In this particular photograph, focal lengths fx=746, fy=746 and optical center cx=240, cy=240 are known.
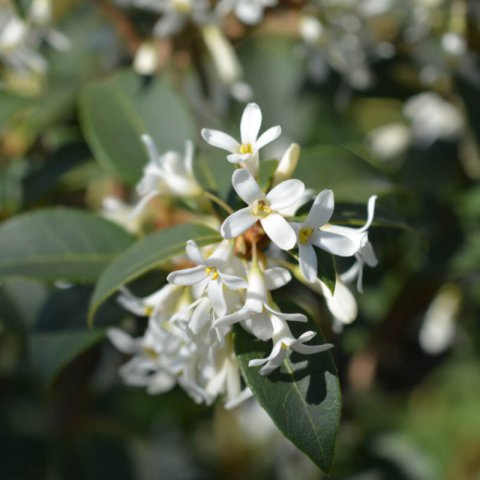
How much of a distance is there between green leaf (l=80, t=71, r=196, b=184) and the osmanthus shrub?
11.8 inches

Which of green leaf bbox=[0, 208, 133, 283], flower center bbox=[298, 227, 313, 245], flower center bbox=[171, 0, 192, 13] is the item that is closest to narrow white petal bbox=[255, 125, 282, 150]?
flower center bbox=[298, 227, 313, 245]

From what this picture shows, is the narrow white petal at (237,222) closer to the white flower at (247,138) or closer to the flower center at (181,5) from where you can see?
the white flower at (247,138)

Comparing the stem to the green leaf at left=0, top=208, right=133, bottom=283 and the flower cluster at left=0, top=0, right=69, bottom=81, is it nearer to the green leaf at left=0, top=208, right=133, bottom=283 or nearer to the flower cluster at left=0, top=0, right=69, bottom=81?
the green leaf at left=0, top=208, right=133, bottom=283

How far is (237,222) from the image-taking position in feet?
2.54

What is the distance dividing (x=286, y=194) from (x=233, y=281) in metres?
0.11

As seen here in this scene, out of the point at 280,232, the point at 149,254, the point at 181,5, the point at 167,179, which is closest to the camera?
the point at 280,232

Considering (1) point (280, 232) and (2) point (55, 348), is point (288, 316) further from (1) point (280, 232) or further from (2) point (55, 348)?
(2) point (55, 348)

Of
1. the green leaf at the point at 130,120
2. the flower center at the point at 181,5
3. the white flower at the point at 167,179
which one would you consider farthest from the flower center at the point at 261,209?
the flower center at the point at 181,5

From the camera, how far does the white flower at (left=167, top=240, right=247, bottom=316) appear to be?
2.54ft

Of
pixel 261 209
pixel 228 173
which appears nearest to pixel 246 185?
pixel 261 209

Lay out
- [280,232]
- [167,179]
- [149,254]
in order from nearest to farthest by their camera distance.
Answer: [280,232] < [149,254] < [167,179]

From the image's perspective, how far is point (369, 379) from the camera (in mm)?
1820

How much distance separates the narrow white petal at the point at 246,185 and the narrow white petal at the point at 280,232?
0.09 ft

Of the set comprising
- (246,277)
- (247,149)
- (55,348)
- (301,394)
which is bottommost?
(55,348)
